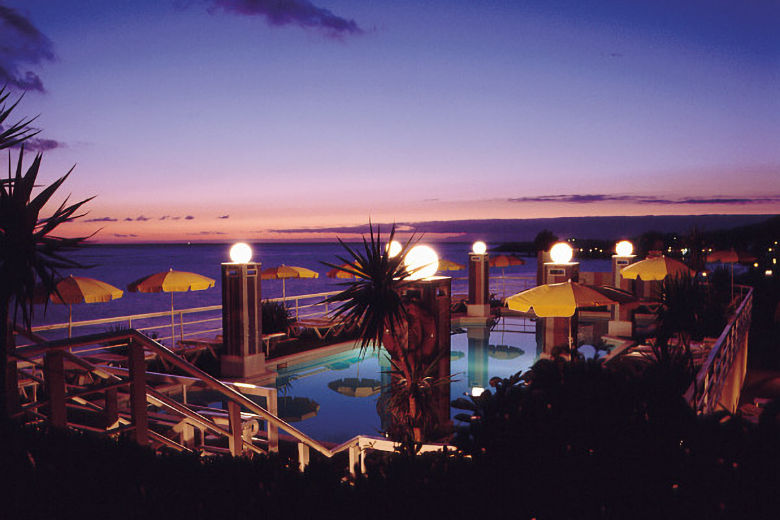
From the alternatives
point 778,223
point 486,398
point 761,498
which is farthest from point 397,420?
point 778,223

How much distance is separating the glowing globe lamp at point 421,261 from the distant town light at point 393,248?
0.16m

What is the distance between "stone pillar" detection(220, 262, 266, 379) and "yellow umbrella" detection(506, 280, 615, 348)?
18.0 ft

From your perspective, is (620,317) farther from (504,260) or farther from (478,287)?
(504,260)

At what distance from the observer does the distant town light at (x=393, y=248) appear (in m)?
6.29

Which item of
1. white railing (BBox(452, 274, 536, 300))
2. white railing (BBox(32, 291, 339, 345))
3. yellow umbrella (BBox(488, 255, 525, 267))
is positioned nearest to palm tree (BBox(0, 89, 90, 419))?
white railing (BBox(32, 291, 339, 345))

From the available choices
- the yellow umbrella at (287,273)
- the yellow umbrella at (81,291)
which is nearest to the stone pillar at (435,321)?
the yellow umbrella at (81,291)

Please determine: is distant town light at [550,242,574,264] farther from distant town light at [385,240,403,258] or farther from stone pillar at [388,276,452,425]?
distant town light at [385,240,403,258]

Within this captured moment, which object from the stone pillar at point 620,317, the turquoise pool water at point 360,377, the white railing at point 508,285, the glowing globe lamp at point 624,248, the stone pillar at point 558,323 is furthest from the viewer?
the white railing at point 508,285

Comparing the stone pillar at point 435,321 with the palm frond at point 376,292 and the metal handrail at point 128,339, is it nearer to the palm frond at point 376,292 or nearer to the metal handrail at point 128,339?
the palm frond at point 376,292

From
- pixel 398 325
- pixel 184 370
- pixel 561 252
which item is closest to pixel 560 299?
pixel 398 325

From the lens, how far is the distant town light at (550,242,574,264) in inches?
357

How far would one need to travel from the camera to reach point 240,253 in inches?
398


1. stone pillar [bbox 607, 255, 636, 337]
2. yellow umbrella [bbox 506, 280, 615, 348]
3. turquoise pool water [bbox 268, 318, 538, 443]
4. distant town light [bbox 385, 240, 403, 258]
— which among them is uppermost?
distant town light [bbox 385, 240, 403, 258]

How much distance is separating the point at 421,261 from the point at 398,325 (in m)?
0.90
